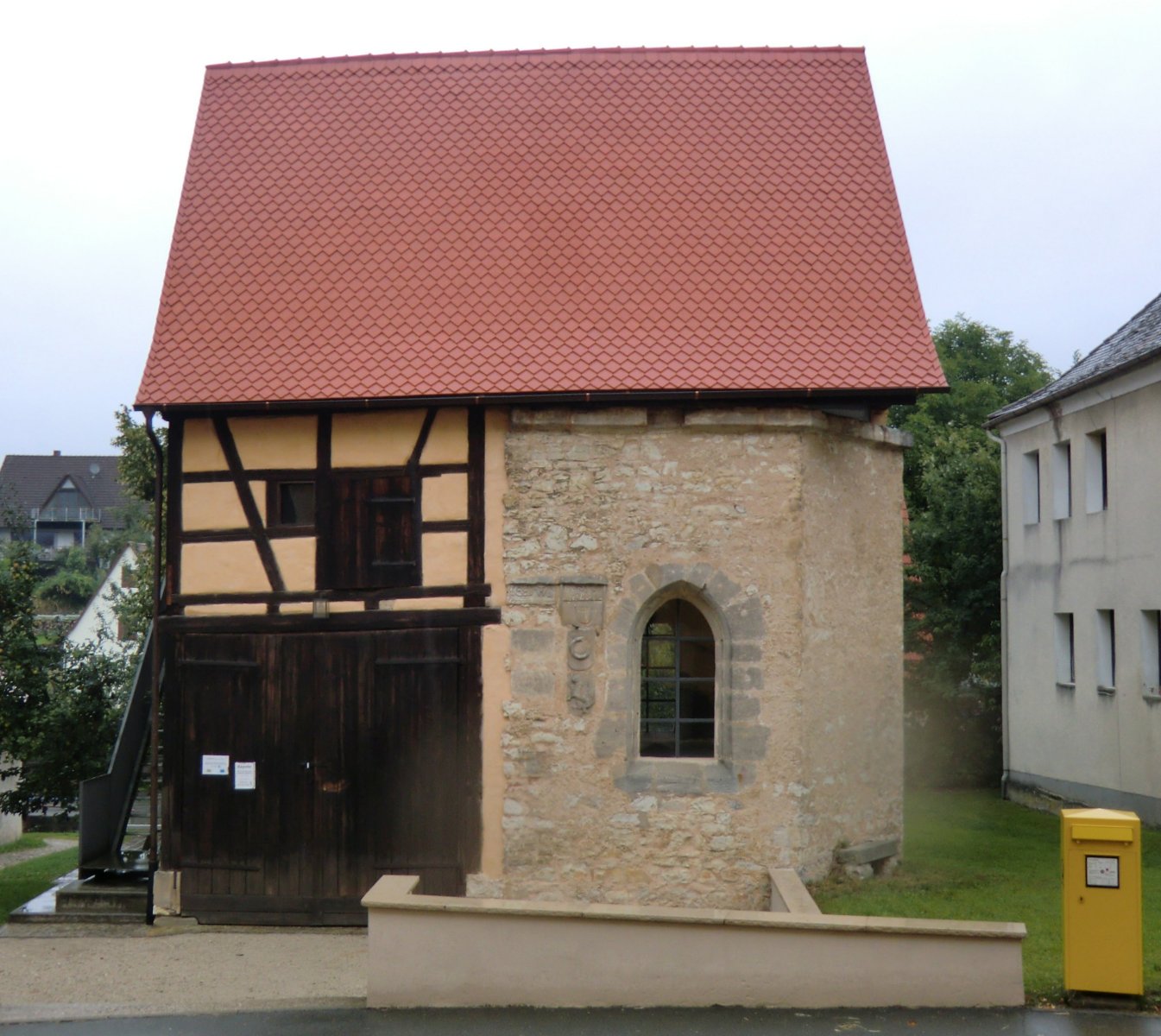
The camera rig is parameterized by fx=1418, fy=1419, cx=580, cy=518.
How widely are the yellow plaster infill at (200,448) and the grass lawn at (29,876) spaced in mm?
4980

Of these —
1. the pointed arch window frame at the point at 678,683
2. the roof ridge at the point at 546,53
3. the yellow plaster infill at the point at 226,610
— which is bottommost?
the pointed arch window frame at the point at 678,683

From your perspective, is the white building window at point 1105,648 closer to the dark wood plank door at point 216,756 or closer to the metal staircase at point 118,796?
the dark wood plank door at point 216,756

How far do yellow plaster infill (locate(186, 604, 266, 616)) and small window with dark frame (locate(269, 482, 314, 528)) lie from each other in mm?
800

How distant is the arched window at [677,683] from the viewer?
42.2 feet

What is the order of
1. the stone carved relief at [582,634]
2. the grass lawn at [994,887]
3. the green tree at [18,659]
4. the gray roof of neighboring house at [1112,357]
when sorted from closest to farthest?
the grass lawn at [994,887] < the stone carved relief at [582,634] < the green tree at [18,659] < the gray roof of neighboring house at [1112,357]

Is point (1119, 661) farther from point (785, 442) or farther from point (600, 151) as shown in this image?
point (600, 151)

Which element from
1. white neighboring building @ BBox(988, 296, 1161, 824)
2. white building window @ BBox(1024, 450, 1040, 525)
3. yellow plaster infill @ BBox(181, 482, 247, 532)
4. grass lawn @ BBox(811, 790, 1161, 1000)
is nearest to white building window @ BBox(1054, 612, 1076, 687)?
white neighboring building @ BBox(988, 296, 1161, 824)

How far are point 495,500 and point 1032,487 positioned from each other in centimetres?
1101

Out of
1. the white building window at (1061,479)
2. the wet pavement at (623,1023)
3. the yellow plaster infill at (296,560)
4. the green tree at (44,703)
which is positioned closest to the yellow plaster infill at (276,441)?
the yellow plaster infill at (296,560)

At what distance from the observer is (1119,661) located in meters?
17.7

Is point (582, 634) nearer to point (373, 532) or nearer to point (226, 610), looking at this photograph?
point (373, 532)

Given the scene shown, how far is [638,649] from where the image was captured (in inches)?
503

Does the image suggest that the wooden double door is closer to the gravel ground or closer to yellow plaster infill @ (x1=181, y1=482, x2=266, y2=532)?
the gravel ground

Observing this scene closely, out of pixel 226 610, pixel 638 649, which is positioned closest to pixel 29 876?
pixel 226 610
